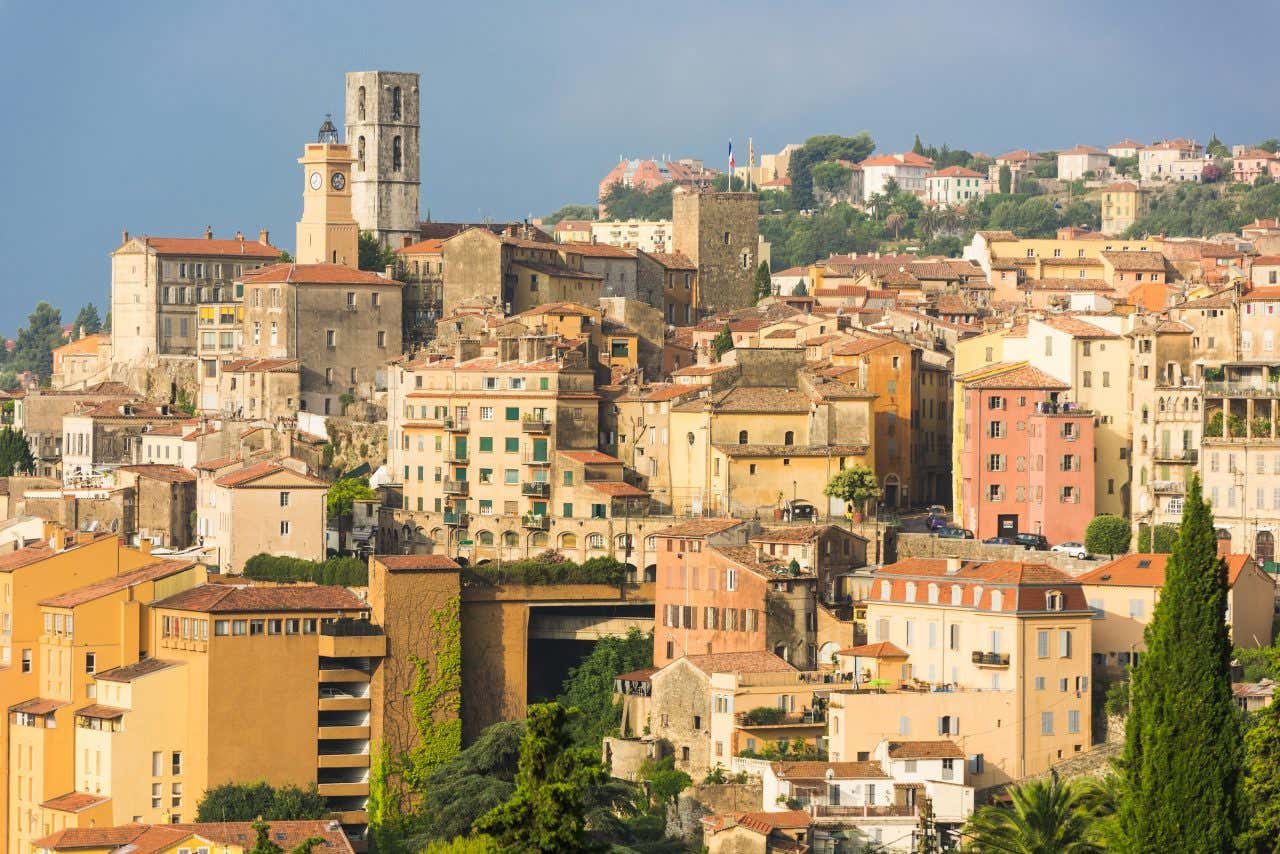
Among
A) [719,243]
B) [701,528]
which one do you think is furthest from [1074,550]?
[719,243]

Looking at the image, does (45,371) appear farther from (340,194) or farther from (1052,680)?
(1052,680)

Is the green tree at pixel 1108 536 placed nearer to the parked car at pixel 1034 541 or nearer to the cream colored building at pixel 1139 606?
the parked car at pixel 1034 541

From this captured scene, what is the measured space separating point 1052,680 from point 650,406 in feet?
67.5

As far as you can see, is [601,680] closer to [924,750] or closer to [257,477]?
[257,477]

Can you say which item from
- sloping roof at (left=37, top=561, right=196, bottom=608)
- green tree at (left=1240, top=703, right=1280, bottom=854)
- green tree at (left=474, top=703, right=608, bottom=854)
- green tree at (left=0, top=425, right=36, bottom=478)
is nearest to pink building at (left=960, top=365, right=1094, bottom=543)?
sloping roof at (left=37, top=561, right=196, bottom=608)

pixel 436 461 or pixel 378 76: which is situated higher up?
pixel 378 76

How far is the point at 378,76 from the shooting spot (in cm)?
10106

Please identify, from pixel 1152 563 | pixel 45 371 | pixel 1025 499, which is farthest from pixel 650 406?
pixel 45 371

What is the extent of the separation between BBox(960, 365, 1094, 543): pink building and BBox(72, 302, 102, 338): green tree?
341ft

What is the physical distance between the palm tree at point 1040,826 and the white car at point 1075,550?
14.9 metres

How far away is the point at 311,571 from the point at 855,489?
13.5m

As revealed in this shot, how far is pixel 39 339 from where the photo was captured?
170 m

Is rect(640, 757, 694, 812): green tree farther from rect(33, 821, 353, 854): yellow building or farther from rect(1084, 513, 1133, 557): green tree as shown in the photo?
rect(1084, 513, 1133, 557): green tree

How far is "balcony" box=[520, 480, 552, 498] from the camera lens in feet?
241
